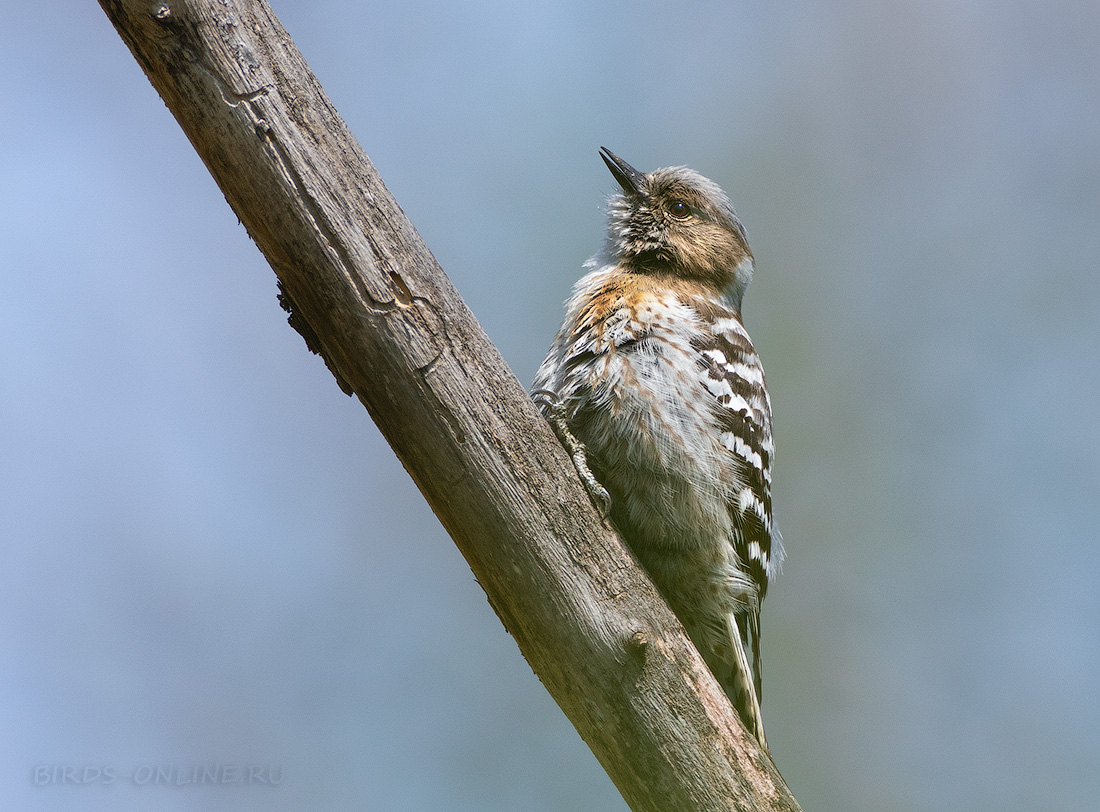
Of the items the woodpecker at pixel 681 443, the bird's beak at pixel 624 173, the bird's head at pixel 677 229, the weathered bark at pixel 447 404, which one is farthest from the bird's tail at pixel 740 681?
the bird's beak at pixel 624 173

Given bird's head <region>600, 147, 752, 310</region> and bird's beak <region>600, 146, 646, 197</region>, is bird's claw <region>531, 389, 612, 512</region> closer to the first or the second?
bird's head <region>600, 147, 752, 310</region>

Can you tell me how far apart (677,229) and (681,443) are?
167cm

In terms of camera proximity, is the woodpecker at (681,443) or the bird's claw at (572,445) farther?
the woodpecker at (681,443)

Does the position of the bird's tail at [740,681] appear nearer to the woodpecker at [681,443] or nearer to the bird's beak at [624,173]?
the woodpecker at [681,443]

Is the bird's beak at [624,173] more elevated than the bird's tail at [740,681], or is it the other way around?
the bird's beak at [624,173]

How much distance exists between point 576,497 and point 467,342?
68cm

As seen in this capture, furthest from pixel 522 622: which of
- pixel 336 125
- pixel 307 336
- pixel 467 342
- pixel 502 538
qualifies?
pixel 336 125

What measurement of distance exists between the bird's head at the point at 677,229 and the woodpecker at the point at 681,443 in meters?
0.37

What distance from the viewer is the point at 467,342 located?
2816mm

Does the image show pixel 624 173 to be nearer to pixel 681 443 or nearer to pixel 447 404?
pixel 681 443

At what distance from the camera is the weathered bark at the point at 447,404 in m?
2.58

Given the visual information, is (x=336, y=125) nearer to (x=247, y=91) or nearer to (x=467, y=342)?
(x=247, y=91)

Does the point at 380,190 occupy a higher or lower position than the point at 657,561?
higher

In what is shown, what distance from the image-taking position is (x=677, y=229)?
15.8 ft
